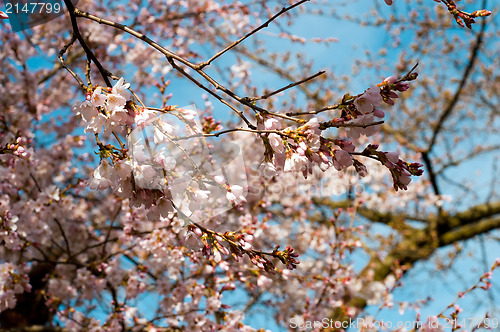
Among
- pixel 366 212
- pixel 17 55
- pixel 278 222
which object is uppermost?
pixel 366 212

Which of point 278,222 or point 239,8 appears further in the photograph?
point 278,222

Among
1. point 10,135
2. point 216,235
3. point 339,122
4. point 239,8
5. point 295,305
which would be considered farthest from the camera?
point 239,8

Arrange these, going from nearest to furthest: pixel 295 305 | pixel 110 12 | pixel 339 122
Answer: pixel 339 122
pixel 295 305
pixel 110 12

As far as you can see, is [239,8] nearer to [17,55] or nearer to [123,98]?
[17,55]

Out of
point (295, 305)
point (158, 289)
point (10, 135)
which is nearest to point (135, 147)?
point (158, 289)

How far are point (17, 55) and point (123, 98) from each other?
12.9ft

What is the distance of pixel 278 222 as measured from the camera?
229 inches

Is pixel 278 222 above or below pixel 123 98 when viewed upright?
above
